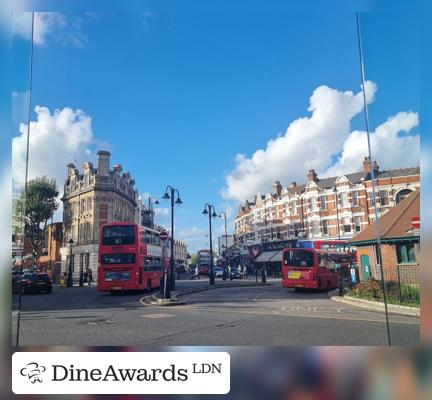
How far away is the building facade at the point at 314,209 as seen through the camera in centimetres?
532

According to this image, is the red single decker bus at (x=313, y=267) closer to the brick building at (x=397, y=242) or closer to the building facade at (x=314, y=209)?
the building facade at (x=314, y=209)

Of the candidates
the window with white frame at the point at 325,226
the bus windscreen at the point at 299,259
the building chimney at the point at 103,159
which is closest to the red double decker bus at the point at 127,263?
the bus windscreen at the point at 299,259

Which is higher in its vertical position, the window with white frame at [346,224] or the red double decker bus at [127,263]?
the window with white frame at [346,224]

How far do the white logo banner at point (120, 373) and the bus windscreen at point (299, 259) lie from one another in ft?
19.1

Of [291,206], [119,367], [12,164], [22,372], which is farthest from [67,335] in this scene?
[291,206]

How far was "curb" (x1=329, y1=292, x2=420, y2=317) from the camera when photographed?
3.62 m

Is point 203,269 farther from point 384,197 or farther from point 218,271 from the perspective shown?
point 384,197

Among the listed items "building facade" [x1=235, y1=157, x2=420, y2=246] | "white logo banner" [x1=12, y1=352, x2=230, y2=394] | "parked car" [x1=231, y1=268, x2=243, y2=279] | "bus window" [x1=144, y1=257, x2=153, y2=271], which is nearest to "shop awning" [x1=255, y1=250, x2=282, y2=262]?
"building facade" [x1=235, y1=157, x2=420, y2=246]

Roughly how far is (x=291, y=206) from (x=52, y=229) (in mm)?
4679

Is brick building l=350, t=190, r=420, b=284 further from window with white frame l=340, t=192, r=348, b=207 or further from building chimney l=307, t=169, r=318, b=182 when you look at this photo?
building chimney l=307, t=169, r=318, b=182

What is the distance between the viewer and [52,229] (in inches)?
201

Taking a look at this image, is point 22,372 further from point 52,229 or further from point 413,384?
point 413,384

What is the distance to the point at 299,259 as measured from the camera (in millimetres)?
9367

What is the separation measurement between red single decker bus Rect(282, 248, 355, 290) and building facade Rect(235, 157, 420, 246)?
0.67 m
